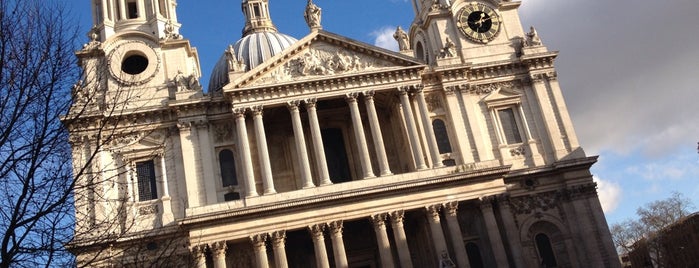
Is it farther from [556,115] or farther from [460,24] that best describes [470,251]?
[460,24]

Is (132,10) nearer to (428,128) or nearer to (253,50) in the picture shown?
(253,50)

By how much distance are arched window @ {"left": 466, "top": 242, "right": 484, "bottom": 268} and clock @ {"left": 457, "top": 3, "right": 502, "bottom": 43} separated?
1242 cm

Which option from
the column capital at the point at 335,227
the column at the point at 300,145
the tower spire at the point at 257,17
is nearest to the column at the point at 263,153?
the column at the point at 300,145

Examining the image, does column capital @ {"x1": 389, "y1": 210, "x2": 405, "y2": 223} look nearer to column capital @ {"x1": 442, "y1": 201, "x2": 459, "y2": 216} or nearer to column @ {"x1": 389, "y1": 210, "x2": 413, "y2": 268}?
column @ {"x1": 389, "y1": 210, "x2": 413, "y2": 268}

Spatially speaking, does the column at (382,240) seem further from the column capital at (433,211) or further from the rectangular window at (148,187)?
the rectangular window at (148,187)

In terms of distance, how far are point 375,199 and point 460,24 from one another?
13434 millimetres

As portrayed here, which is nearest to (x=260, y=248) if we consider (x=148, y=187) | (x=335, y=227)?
(x=335, y=227)

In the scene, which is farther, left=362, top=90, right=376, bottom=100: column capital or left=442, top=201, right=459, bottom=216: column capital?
left=362, top=90, right=376, bottom=100: column capital

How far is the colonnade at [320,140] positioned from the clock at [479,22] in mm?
6418

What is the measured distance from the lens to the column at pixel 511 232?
2923 cm

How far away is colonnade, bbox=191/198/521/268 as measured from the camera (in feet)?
92.7

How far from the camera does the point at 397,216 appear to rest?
29281mm

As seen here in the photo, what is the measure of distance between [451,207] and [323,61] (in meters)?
10.3

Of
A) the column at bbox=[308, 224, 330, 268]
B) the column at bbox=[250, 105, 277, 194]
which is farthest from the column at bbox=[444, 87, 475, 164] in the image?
the column at bbox=[250, 105, 277, 194]
